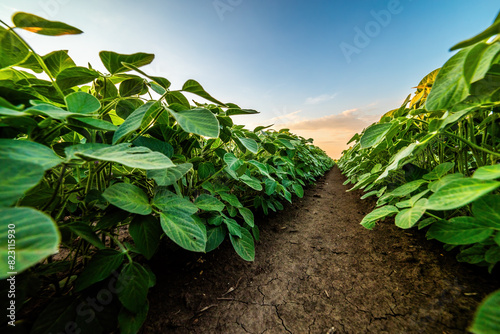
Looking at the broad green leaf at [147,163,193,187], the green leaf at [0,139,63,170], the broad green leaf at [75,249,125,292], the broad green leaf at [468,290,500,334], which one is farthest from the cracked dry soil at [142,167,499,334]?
the green leaf at [0,139,63,170]

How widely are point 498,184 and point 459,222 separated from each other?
0.94 feet

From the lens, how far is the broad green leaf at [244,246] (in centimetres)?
74

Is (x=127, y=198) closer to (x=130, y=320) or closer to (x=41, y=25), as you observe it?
(x=130, y=320)

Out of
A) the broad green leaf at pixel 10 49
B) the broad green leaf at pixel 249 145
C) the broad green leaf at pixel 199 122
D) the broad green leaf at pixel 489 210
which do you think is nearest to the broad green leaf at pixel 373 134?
the broad green leaf at pixel 489 210

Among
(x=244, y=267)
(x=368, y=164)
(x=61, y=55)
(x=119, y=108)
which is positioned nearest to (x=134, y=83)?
(x=119, y=108)

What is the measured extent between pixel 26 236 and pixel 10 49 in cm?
60

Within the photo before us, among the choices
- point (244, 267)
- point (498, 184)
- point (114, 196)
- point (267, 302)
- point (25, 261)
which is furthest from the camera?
point (244, 267)

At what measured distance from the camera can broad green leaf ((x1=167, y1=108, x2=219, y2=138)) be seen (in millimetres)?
424

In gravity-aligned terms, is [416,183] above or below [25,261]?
above

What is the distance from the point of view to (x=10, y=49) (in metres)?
0.47

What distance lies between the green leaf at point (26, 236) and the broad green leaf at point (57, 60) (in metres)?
0.69

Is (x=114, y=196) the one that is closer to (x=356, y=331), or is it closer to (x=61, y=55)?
(x=61, y=55)

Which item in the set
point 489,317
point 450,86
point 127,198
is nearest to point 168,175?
point 127,198

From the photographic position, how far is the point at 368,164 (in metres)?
1.82
